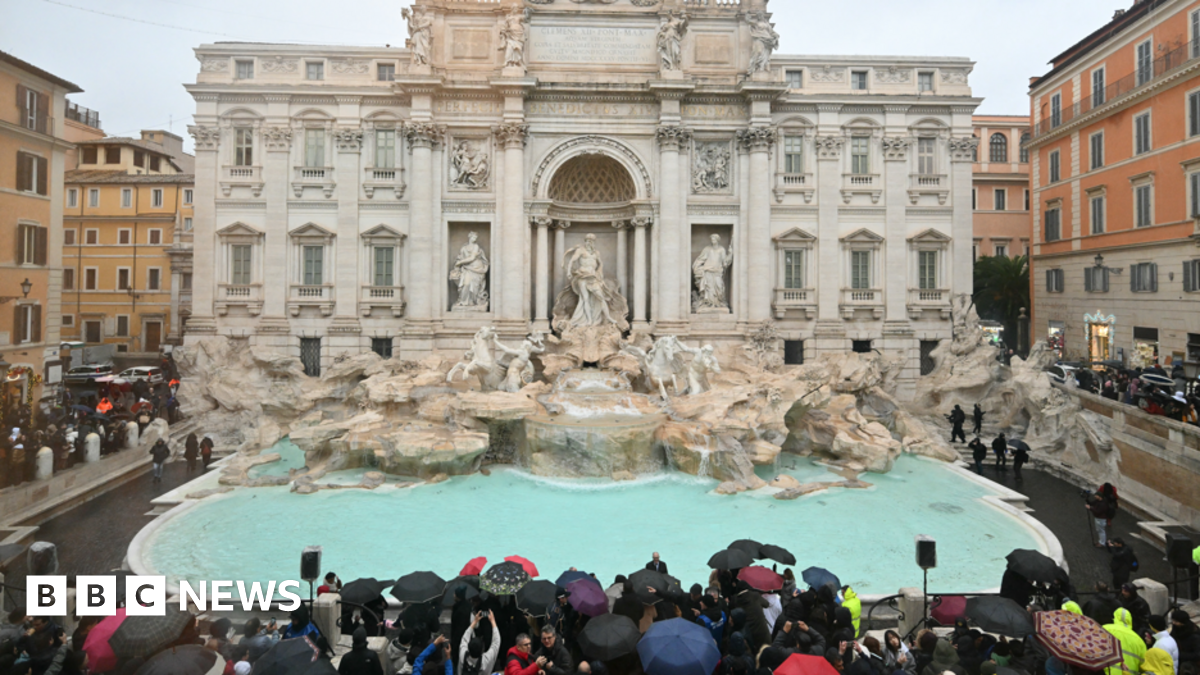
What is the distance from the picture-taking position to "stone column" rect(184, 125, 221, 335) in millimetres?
26438

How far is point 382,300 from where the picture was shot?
26.5 metres

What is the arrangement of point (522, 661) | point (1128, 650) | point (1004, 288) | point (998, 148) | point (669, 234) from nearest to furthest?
point (522, 661) < point (1128, 650) < point (669, 234) < point (1004, 288) < point (998, 148)

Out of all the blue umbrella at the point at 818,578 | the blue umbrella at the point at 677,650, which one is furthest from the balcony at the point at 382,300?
the blue umbrella at the point at 677,650

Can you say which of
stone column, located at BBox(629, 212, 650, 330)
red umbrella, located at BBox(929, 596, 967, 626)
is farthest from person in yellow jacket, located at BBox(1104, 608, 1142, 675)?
stone column, located at BBox(629, 212, 650, 330)

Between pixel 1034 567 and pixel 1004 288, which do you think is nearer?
pixel 1034 567

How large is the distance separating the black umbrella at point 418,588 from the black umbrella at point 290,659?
1.88m

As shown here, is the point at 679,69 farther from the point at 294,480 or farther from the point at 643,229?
the point at 294,480

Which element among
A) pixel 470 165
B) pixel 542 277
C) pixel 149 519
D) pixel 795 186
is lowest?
pixel 149 519

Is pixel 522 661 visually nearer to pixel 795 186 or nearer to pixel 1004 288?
pixel 795 186

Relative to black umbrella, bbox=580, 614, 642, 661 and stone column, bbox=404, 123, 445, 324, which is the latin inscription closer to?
stone column, bbox=404, 123, 445, 324

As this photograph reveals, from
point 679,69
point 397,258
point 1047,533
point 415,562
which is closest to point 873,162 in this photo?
point 679,69

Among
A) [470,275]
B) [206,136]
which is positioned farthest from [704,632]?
[206,136]

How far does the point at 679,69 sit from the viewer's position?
85.3ft

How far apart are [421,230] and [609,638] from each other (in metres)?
21.7
